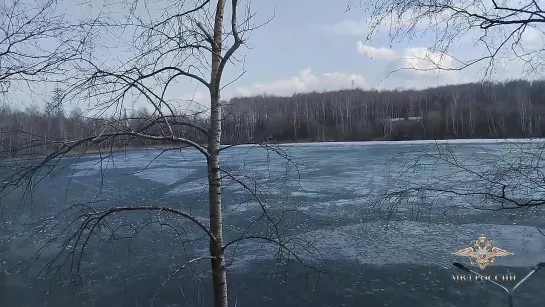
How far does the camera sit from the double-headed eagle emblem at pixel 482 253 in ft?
26.9

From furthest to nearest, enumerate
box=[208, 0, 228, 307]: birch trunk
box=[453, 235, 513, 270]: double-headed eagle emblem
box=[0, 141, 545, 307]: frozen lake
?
1. box=[453, 235, 513, 270]: double-headed eagle emblem
2. box=[0, 141, 545, 307]: frozen lake
3. box=[208, 0, 228, 307]: birch trunk

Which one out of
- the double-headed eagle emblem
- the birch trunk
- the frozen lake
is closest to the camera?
the birch trunk

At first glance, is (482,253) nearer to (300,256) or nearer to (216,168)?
(300,256)

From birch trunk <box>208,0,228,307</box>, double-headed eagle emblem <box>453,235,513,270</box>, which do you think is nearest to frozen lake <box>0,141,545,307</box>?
double-headed eagle emblem <box>453,235,513,270</box>

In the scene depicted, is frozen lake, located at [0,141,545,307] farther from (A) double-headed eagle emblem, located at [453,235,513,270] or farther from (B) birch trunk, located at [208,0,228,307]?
(B) birch trunk, located at [208,0,228,307]

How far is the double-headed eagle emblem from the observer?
8.20 meters

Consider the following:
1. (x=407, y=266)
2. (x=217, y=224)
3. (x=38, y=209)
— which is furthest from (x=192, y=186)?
(x=217, y=224)

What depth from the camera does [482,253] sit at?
8492 millimetres

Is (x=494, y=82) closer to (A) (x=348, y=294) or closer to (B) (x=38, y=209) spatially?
(A) (x=348, y=294)

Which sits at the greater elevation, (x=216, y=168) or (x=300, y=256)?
(x=216, y=168)

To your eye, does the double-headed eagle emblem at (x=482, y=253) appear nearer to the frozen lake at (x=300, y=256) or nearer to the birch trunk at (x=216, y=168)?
the frozen lake at (x=300, y=256)

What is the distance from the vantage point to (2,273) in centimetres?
882

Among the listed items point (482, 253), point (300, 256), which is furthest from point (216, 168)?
point (482, 253)

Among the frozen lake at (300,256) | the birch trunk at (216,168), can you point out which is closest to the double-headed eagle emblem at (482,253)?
the frozen lake at (300,256)
